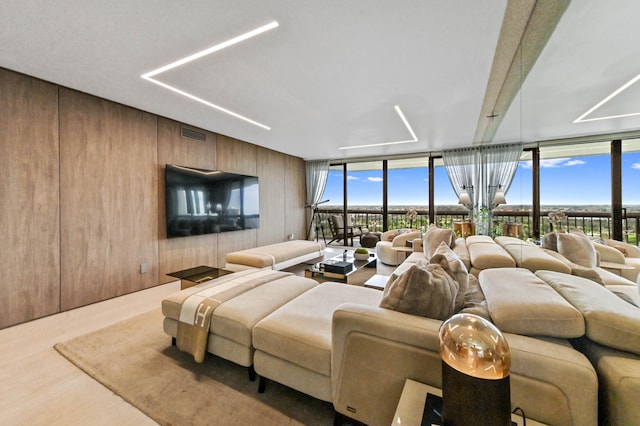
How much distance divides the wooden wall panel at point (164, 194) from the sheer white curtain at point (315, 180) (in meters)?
3.03

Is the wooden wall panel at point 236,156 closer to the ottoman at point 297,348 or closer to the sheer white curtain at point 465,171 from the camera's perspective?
the ottoman at point 297,348

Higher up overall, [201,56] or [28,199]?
[201,56]

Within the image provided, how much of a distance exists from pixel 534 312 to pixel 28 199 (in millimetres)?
4080

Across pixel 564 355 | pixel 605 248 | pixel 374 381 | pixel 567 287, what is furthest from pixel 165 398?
pixel 605 248

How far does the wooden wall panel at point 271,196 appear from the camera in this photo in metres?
5.54

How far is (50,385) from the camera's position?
1.62 m

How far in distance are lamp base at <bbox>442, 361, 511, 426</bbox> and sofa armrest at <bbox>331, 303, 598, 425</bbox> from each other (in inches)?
11.5

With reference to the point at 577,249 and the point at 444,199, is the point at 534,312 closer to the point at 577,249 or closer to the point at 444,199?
the point at 577,249

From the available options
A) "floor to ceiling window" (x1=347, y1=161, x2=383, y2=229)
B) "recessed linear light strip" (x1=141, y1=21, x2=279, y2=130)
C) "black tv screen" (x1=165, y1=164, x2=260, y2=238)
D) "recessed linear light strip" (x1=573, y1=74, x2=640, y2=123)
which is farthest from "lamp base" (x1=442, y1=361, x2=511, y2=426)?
"floor to ceiling window" (x1=347, y1=161, x2=383, y2=229)

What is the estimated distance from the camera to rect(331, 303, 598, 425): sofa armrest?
0.85 metres

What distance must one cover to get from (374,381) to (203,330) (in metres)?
1.21

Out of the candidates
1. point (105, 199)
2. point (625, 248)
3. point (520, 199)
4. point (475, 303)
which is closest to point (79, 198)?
point (105, 199)

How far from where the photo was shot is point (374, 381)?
1152 mm

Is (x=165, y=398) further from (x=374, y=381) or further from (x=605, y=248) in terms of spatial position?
(x=605, y=248)
